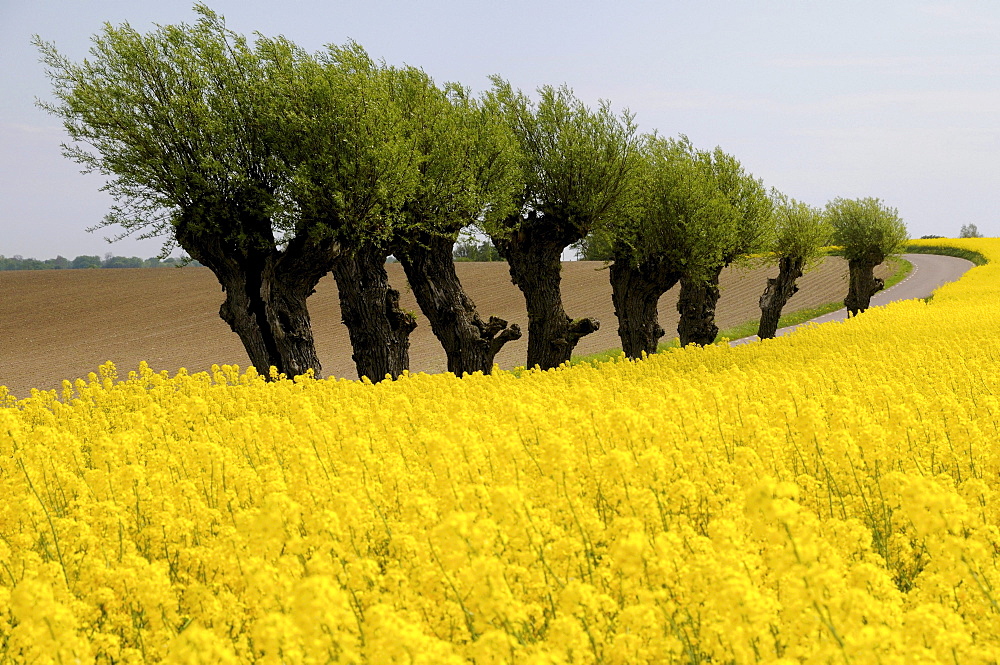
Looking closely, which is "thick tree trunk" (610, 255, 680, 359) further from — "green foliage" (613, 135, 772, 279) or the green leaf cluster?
the green leaf cluster

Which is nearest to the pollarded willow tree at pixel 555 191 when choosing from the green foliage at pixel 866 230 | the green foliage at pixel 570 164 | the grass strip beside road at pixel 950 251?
the green foliage at pixel 570 164

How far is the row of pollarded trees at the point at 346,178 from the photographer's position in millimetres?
17078

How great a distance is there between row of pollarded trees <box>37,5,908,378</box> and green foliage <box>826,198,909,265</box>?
3268cm

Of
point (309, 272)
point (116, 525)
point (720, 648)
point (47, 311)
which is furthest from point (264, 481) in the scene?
point (47, 311)

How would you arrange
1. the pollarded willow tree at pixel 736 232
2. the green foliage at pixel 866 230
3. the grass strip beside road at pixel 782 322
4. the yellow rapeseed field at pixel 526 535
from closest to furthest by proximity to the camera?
the yellow rapeseed field at pixel 526 535
the pollarded willow tree at pixel 736 232
the grass strip beside road at pixel 782 322
the green foliage at pixel 866 230

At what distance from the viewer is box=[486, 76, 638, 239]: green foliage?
75.6 feet

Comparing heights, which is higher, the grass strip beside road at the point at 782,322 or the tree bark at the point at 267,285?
the tree bark at the point at 267,285

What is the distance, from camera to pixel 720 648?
161 inches

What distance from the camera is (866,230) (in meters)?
51.2

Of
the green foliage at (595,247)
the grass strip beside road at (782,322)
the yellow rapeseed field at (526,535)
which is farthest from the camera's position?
the grass strip beside road at (782,322)

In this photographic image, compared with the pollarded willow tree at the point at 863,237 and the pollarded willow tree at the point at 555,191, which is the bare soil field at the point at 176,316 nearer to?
the pollarded willow tree at the point at 863,237

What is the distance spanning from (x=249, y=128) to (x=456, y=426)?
1226 centimetres

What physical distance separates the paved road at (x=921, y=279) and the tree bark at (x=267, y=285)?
31.3 m

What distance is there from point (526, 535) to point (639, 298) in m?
23.7
